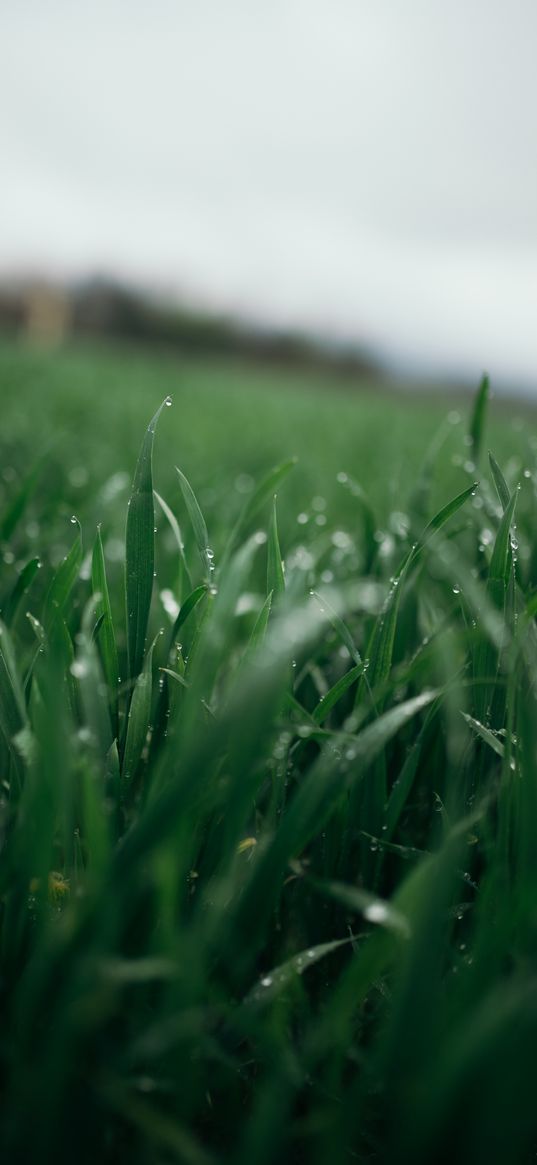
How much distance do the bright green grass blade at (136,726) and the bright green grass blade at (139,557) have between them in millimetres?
63

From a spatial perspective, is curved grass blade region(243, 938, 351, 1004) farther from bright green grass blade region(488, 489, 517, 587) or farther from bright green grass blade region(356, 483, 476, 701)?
bright green grass blade region(488, 489, 517, 587)

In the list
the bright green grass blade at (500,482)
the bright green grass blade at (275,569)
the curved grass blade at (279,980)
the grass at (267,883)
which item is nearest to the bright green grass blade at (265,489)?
the grass at (267,883)

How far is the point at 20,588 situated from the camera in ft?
2.75

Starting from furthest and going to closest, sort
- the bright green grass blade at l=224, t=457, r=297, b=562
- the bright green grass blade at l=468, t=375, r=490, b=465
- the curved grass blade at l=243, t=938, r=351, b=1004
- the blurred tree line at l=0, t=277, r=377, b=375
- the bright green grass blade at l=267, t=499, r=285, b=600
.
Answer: the blurred tree line at l=0, t=277, r=377, b=375
the bright green grass blade at l=468, t=375, r=490, b=465
the bright green grass blade at l=224, t=457, r=297, b=562
the bright green grass blade at l=267, t=499, r=285, b=600
the curved grass blade at l=243, t=938, r=351, b=1004

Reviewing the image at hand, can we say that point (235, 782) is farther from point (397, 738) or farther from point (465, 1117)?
point (397, 738)

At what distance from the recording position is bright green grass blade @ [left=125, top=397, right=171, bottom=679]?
700mm

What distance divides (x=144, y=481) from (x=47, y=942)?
1.33 feet

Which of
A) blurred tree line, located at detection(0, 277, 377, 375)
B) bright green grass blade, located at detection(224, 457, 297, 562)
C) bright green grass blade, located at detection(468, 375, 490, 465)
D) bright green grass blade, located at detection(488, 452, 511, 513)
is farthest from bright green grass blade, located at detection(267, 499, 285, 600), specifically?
blurred tree line, located at detection(0, 277, 377, 375)

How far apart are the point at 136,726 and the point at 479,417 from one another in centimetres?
69

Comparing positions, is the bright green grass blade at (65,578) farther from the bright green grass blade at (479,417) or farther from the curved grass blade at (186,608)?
the bright green grass blade at (479,417)

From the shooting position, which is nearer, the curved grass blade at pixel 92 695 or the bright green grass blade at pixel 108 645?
the curved grass blade at pixel 92 695

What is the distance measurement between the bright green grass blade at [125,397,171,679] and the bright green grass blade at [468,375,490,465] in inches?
20.7

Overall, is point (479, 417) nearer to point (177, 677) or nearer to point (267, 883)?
point (177, 677)

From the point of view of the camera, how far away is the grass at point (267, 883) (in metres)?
0.40
